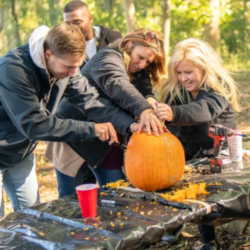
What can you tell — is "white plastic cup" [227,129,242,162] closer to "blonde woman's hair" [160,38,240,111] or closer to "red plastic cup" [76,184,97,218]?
"blonde woman's hair" [160,38,240,111]

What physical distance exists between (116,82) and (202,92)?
81cm

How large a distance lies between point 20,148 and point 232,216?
4.64 ft

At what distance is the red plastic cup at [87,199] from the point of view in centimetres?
202

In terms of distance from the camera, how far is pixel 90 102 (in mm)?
3027

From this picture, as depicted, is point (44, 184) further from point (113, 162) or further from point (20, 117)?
point (20, 117)

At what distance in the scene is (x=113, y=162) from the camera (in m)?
3.26

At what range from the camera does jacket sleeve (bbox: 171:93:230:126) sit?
2.96m

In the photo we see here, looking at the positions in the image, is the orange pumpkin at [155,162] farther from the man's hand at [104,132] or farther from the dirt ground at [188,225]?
the dirt ground at [188,225]

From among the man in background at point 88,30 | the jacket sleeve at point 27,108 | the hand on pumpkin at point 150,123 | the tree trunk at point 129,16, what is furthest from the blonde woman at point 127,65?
the tree trunk at point 129,16

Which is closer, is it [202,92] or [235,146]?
[235,146]

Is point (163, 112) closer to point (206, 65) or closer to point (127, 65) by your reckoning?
point (127, 65)

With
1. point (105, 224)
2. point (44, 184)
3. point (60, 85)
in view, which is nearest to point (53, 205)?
point (105, 224)

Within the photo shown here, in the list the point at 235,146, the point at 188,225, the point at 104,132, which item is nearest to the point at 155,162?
the point at 104,132

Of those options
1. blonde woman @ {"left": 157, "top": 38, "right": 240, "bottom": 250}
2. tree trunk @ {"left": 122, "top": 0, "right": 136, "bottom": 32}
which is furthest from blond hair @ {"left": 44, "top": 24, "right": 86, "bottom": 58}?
tree trunk @ {"left": 122, "top": 0, "right": 136, "bottom": 32}
